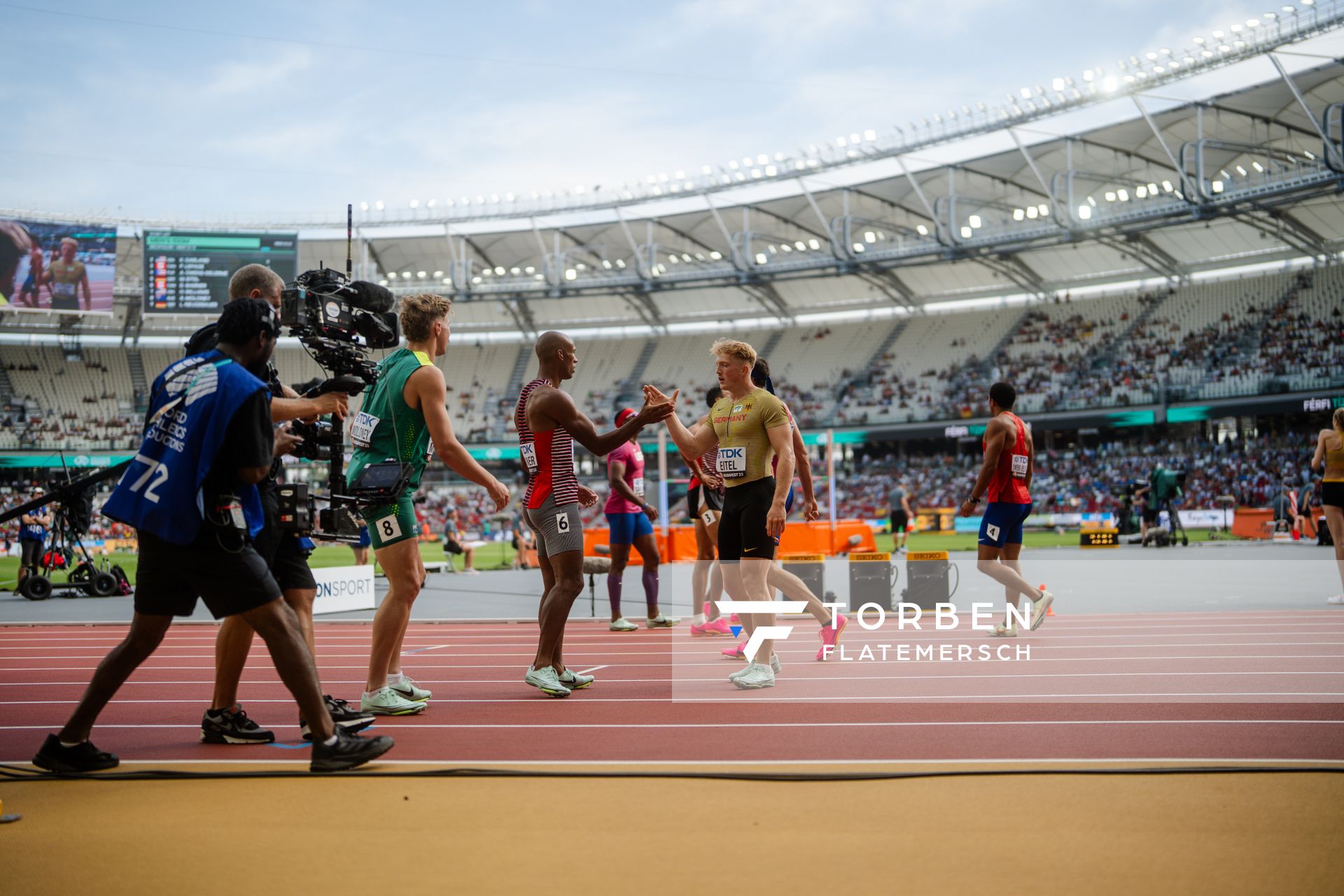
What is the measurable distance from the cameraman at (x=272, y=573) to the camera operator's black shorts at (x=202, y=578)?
0.58 metres

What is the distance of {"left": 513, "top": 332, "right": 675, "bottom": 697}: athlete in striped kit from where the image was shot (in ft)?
18.8

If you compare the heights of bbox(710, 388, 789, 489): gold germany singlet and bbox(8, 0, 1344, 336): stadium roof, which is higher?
bbox(8, 0, 1344, 336): stadium roof

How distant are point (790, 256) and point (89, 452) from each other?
31.4 meters

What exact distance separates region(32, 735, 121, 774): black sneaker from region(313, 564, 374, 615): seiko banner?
7.75m

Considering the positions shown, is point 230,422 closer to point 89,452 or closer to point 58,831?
point 58,831

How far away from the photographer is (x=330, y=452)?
489cm

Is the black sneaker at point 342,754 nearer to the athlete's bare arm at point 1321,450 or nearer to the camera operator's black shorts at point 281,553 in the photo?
the camera operator's black shorts at point 281,553

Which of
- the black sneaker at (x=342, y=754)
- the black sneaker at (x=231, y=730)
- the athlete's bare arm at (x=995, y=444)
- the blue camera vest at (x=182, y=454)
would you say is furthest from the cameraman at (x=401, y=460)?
the athlete's bare arm at (x=995, y=444)

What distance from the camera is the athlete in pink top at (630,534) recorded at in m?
9.34

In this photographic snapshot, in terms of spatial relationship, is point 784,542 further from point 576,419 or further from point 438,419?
point 438,419

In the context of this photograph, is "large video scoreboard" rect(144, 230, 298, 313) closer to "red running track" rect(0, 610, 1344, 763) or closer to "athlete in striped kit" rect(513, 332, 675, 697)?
"red running track" rect(0, 610, 1344, 763)

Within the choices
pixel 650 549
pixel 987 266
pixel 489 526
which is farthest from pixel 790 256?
pixel 650 549

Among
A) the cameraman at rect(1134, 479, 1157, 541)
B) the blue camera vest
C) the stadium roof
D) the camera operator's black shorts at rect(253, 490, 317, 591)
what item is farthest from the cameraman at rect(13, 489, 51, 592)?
the stadium roof

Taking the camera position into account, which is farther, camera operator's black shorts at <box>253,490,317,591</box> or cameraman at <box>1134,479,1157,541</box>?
cameraman at <box>1134,479,1157,541</box>
